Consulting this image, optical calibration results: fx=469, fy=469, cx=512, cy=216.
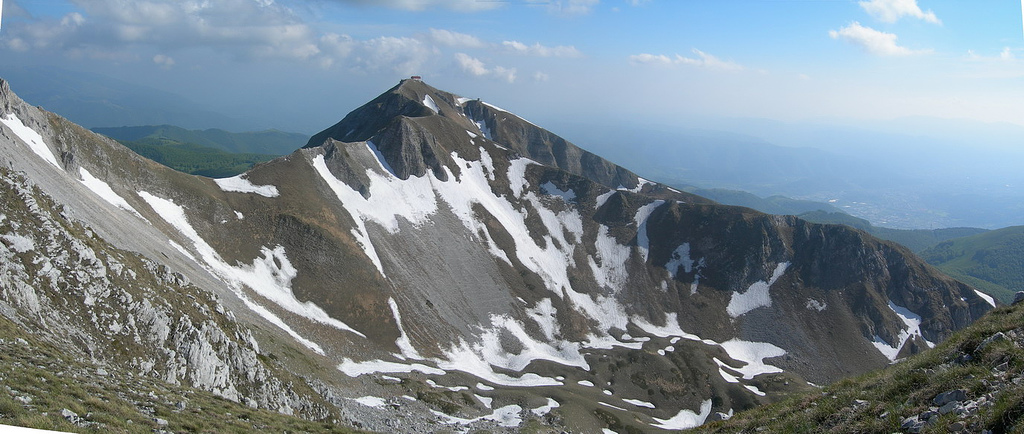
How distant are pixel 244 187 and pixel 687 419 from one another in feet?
292

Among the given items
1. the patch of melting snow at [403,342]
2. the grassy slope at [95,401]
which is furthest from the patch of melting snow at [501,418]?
the grassy slope at [95,401]

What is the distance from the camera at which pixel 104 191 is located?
60531mm

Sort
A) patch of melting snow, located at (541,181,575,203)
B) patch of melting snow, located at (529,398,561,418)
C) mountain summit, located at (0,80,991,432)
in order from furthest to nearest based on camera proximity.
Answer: patch of melting snow, located at (541,181,575,203)
patch of melting snow, located at (529,398,561,418)
mountain summit, located at (0,80,991,432)

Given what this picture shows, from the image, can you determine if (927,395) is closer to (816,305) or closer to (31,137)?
(31,137)

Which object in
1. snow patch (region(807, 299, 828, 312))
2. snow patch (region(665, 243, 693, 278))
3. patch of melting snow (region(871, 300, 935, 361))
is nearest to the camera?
patch of melting snow (region(871, 300, 935, 361))

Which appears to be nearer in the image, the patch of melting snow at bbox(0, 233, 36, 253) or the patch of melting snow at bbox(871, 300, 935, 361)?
the patch of melting snow at bbox(0, 233, 36, 253)

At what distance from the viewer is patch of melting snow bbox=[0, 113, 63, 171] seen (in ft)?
180

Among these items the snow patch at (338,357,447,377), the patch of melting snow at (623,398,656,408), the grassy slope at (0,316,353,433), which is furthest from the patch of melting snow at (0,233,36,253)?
the patch of melting snow at (623,398,656,408)

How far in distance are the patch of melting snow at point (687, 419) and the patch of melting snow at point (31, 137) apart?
298 ft

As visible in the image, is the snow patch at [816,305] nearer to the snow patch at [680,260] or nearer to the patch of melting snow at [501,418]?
the snow patch at [680,260]

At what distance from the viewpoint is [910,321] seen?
395ft

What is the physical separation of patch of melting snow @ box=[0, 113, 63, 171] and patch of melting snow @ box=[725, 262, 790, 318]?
132 meters

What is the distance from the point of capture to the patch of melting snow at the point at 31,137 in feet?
180

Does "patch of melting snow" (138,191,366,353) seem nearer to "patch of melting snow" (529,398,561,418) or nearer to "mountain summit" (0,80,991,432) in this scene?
"mountain summit" (0,80,991,432)
